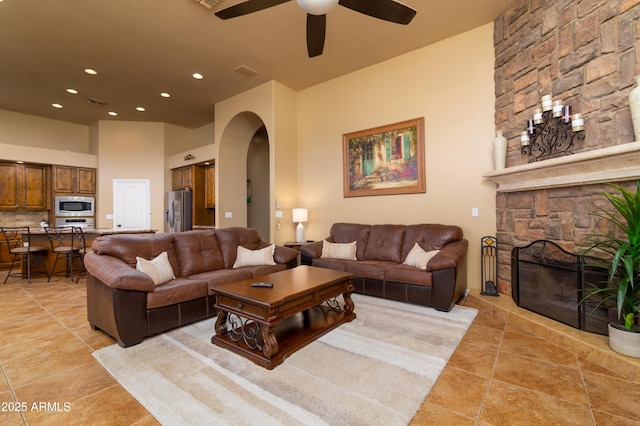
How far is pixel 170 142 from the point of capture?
25.3 ft

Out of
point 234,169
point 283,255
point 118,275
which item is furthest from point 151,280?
point 234,169

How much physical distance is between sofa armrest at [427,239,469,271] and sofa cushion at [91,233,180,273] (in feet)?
9.78

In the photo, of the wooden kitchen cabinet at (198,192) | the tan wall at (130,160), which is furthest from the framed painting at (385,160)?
the tan wall at (130,160)

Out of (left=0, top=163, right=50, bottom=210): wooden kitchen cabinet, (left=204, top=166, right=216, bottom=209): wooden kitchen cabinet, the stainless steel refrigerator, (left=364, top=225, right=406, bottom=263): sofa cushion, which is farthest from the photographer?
the stainless steel refrigerator

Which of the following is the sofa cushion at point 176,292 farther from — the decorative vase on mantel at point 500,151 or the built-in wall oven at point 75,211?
the built-in wall oven at point 75,211

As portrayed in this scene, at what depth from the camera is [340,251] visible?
4434 millimetres

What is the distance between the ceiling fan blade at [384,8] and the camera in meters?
2.52

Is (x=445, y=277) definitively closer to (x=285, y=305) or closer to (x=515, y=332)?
(x=515, y=332)

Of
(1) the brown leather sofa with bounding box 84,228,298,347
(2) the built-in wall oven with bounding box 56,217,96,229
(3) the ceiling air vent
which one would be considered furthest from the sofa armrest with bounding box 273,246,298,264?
(2) the built-in wall oven with bounding box 56,217,96,229

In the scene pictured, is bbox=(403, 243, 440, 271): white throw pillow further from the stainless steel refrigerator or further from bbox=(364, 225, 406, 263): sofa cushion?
the stainless steel refrigerator

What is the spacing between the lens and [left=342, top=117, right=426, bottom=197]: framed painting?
14.6 feet

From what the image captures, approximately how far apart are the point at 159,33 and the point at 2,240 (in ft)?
19.3

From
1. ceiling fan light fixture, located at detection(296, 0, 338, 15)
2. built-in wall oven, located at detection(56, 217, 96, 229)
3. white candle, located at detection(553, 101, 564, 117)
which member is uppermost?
ceiling fan light fixture, located at detection(296, 0, 338, 15)

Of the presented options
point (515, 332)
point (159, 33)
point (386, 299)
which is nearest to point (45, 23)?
point (159, 33)
